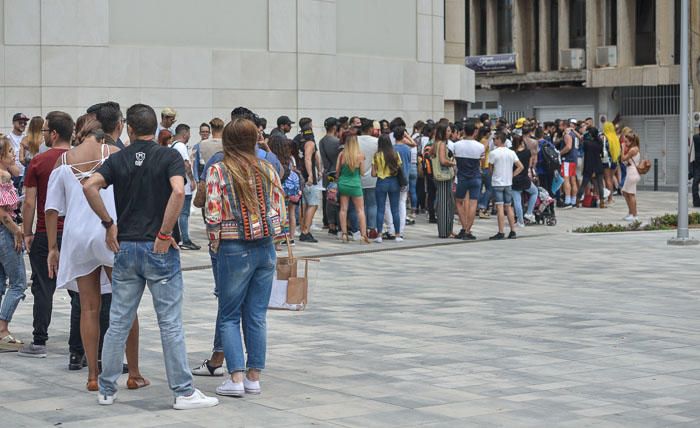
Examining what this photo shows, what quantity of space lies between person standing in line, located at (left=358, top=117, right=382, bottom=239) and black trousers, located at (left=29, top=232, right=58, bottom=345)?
911cm

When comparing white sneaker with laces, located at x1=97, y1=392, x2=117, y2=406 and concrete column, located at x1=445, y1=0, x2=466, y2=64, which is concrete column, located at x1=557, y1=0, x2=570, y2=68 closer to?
concrete column, located at x1=445, y1=0, x2=466, y2=64

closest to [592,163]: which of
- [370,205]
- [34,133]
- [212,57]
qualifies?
[212,57]

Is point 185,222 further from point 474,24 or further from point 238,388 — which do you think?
point 474,24

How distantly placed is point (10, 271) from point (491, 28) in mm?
42071

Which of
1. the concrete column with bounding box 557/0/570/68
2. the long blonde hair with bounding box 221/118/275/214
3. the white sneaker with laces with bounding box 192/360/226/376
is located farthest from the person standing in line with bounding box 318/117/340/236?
the concrete column with bounding box 557/0/570/68

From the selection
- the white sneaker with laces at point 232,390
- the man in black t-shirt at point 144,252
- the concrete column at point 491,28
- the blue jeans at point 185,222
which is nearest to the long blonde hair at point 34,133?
the blue jeans at point 185,222

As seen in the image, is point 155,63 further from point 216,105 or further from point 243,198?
point 243,198

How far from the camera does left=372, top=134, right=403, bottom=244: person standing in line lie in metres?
18.9

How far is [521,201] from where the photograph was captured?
74.9 feet

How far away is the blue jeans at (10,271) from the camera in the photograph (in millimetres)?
10352

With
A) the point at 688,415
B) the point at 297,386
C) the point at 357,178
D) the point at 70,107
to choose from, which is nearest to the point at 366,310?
the point at 297,386

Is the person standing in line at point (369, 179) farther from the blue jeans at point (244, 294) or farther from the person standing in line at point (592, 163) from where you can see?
the blue jeans at point (244, 294)

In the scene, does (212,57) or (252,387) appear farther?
(212,57)

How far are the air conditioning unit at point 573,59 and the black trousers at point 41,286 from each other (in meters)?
38.4
